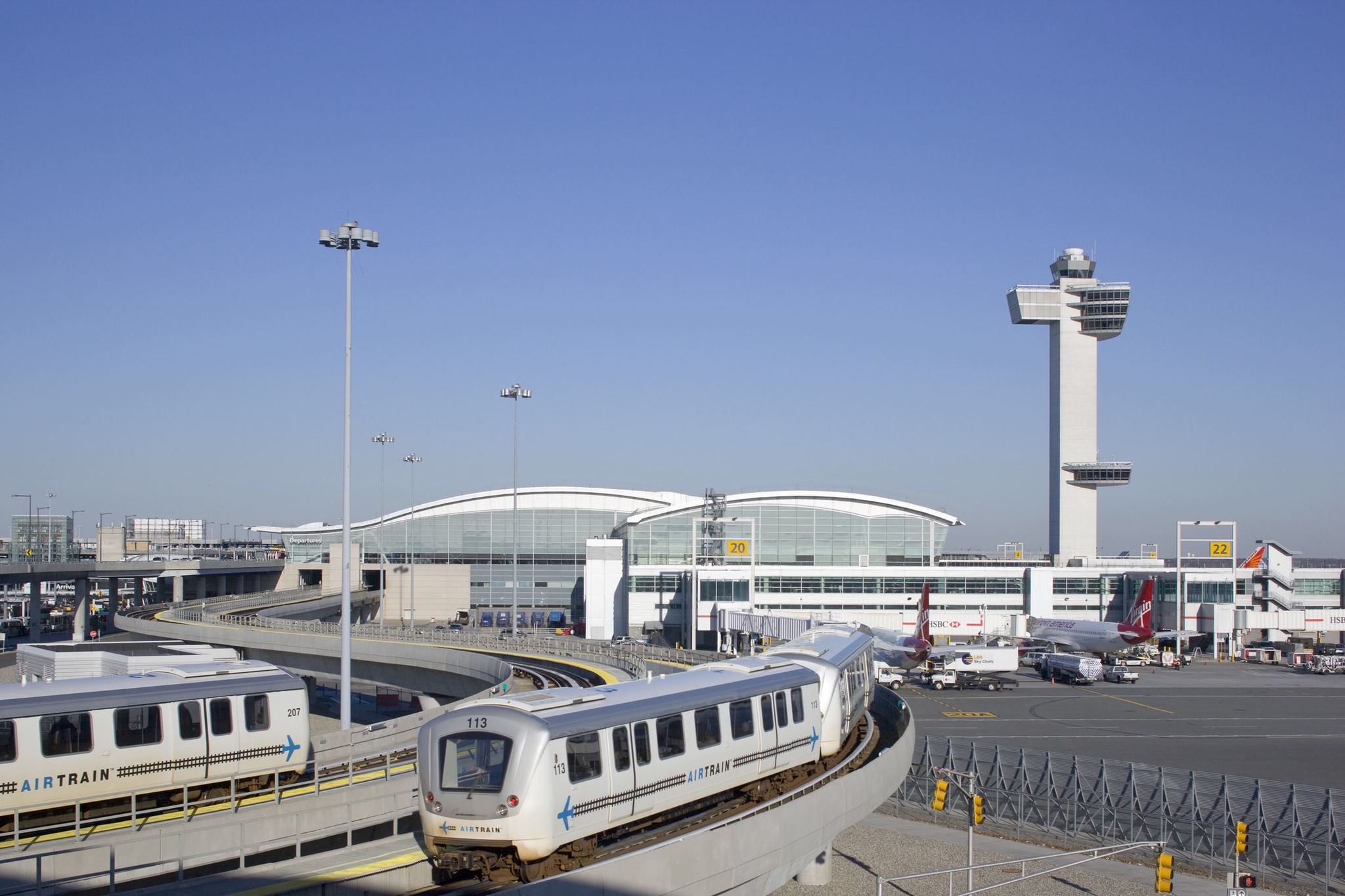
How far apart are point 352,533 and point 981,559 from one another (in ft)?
233

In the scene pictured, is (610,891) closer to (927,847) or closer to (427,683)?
(927,847)

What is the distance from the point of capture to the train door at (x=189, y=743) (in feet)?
60.9

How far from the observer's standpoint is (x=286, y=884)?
13.2 m

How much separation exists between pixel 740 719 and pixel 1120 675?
60702mm

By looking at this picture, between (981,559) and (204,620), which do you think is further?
(981,559)

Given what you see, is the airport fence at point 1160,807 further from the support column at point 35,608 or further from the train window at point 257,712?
the support column at point 35,608

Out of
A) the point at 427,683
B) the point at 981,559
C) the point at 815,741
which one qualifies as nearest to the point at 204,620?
the point at 427,683

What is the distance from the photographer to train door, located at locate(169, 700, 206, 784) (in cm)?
1856

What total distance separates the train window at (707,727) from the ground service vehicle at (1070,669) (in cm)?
5815

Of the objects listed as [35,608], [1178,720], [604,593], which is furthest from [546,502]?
[1178,720]

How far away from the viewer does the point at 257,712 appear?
19.9 meters

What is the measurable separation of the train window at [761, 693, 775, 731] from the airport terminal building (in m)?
53.7

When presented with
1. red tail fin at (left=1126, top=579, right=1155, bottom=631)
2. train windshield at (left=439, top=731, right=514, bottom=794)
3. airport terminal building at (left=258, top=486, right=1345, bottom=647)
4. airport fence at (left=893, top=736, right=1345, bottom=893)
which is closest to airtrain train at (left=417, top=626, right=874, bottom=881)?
train windshield at (left=439, top=731, right=514, bottom=794)

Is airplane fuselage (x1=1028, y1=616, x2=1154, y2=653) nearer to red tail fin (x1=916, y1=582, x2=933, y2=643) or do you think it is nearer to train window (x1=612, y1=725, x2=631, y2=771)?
red tail fin (x1=916, y1=582, x2=933, y2=643)
